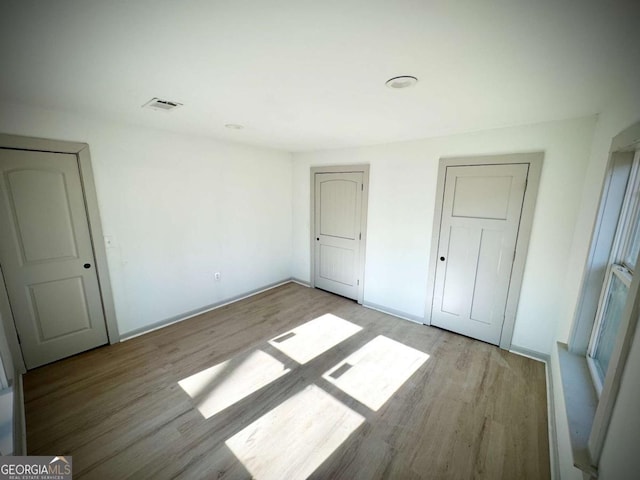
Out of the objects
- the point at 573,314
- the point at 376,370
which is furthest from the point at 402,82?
the point at 376,370

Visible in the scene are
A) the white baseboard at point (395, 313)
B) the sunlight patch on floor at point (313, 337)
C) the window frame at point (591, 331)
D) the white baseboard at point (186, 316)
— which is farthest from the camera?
the white baseboard at point (395, 313)

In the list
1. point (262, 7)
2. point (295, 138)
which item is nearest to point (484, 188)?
point (295, 138)

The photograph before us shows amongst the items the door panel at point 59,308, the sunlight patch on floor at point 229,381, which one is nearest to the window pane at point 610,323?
the sunlight patch on floor at point 229,381

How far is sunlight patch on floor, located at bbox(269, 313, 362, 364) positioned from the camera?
2650 millimetres

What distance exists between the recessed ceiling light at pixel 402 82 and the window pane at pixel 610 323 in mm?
1761

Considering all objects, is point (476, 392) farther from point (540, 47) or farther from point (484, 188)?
point (540, 47)

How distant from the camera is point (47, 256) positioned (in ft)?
7.59

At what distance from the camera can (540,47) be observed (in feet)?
3.69

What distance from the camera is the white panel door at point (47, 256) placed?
6.97 feet

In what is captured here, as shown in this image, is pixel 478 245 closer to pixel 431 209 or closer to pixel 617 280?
pixel 431 209

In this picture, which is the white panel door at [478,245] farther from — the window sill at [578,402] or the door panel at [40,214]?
the door panel at [40,214]

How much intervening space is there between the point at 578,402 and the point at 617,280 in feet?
2.66

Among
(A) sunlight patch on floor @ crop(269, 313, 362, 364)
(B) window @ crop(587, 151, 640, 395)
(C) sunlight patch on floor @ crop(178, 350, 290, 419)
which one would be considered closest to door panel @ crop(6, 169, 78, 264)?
(C) sunlight patch on floor @ crop(178, 350, 290, 419)

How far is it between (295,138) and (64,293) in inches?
115
